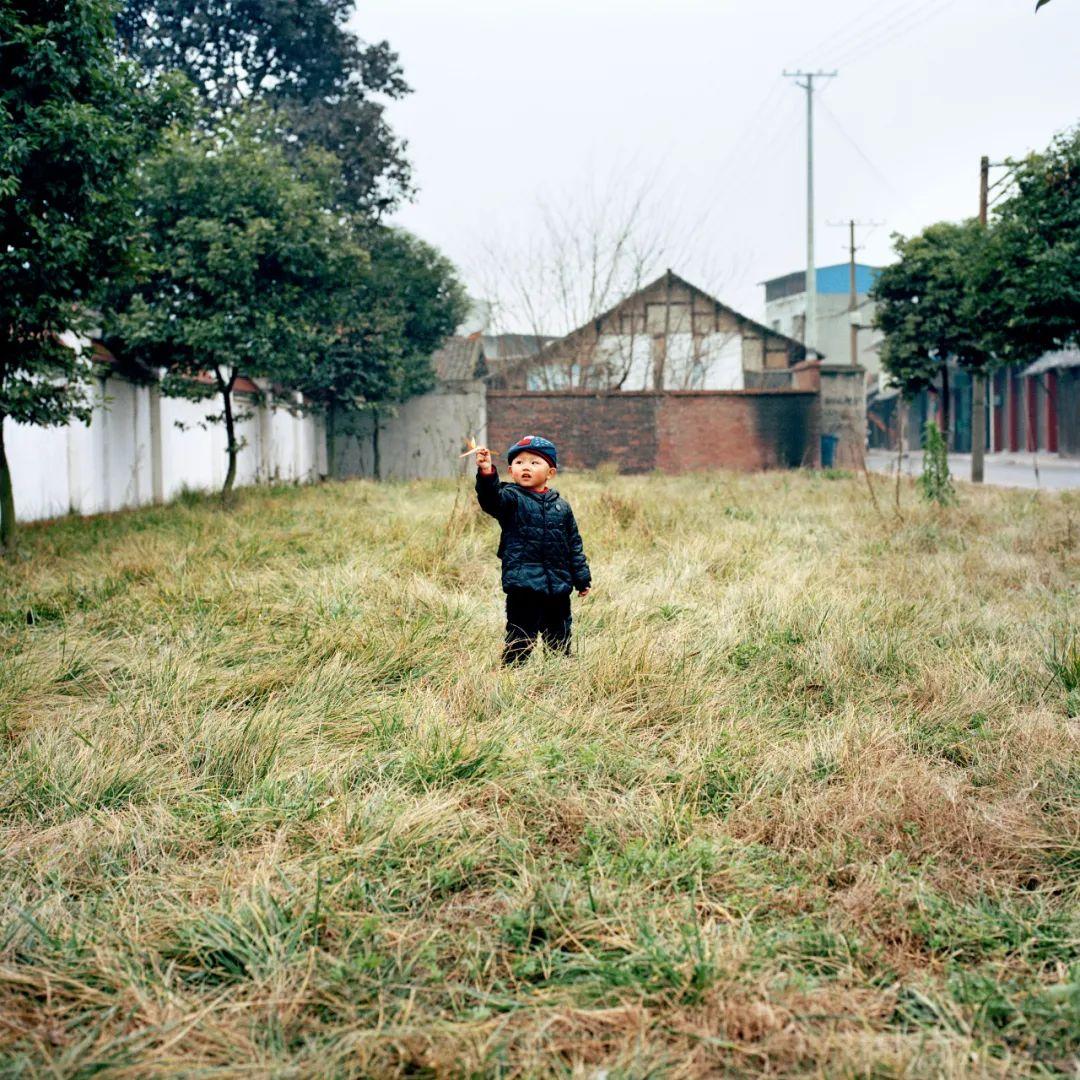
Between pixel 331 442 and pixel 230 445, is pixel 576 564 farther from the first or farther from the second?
pixel 331 442

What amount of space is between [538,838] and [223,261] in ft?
38.2

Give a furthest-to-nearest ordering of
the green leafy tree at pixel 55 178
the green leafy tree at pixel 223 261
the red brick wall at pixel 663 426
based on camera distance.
→ the red brick wall at pixel 663 426 < the green leafy tree at pixel 223 261 < the green leafy tree at pixel 55 178

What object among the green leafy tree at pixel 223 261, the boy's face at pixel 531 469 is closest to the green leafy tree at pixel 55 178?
the green leafy tree at pixel 223 261

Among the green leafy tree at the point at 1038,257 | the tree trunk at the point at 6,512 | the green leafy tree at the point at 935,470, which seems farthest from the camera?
the green leafy tree at the point at 1038,257

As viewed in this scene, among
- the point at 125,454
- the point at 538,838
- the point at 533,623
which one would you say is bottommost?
the point at 538,838

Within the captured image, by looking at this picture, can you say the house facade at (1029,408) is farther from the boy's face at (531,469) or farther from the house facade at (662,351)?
the boy's face at (531,469)

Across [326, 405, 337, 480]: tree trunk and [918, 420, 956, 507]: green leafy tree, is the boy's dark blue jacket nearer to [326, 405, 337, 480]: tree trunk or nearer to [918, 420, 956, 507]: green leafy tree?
[918, 420, 956, 507]: green leafy tree

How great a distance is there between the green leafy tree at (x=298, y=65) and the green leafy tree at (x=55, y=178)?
14.2m

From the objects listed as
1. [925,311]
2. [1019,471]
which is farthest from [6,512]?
[1019,471]

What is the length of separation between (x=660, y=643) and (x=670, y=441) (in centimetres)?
1967

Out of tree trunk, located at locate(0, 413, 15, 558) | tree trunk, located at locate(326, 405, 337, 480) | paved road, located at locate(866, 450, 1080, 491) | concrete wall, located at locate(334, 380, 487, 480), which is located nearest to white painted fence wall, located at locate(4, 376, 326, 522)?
tree trunk, located at locate(0, 413, 15, 558)

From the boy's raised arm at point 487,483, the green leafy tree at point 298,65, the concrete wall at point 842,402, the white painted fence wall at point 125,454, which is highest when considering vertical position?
the green leafy tree at point 298,65

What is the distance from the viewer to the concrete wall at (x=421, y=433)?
24.2 metres

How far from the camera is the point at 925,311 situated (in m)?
19.1
